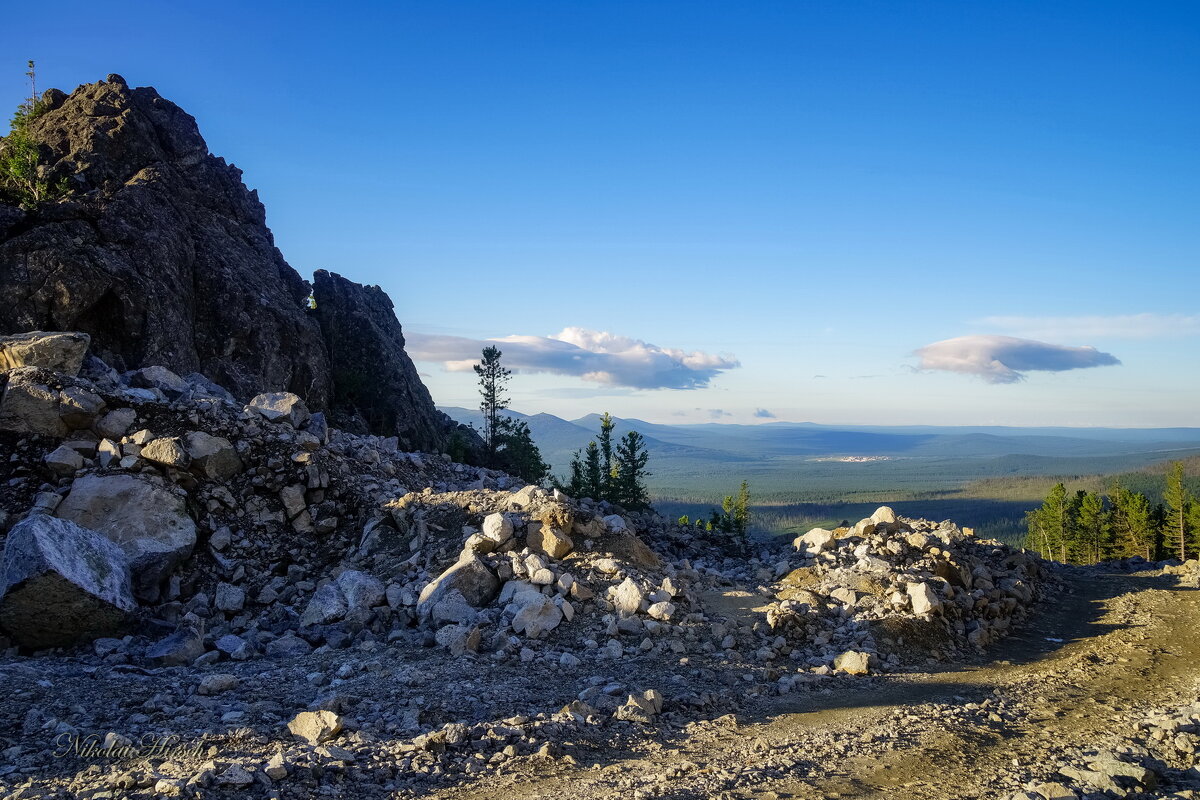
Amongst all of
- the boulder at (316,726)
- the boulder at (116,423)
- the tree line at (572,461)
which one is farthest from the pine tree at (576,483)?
the boulder at (316,726)

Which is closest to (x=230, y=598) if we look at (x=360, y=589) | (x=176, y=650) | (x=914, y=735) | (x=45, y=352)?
(x=360, y=589)

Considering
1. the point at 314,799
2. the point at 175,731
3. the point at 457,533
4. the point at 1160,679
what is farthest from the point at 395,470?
the point at 1160,679

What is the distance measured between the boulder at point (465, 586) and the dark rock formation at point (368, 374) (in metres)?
30.0

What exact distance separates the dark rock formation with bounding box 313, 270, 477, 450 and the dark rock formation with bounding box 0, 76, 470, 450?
0.18m

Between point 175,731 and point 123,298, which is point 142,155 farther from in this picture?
point 175,731

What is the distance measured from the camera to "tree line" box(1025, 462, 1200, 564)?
5094cm

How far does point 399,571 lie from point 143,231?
25435 mm

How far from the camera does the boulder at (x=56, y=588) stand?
10531mm

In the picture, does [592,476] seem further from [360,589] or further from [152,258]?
[360,589]

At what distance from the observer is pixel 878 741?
8.59 meters

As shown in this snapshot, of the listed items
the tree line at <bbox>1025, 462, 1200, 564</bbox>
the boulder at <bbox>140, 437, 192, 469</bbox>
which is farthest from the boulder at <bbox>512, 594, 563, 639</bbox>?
the tree line at <bbox>1025, 462, 1200, 564</bbox>

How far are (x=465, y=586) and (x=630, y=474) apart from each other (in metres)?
38.9

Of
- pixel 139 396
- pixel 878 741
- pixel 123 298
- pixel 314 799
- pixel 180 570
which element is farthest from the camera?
pixel 123 298

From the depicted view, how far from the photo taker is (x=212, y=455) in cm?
1552
